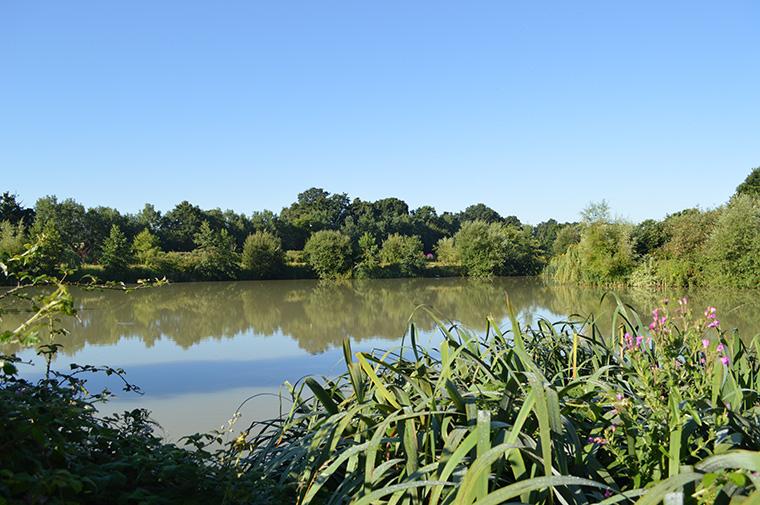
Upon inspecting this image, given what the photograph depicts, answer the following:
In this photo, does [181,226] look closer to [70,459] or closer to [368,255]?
[368,255]

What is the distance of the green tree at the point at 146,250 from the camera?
22422 millimetres

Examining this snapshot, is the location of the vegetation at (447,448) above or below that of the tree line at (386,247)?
below

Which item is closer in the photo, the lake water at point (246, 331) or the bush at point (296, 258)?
the lake water at point (246, 331)

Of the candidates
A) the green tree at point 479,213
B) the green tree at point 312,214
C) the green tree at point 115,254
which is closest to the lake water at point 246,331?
the green tree at point 115,254

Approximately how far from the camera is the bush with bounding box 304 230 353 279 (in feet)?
83.6

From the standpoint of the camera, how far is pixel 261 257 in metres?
25.1

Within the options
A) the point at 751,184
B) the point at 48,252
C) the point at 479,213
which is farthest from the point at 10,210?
the point at 479,213

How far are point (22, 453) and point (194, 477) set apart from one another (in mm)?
369

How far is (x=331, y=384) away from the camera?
2031 millimetres

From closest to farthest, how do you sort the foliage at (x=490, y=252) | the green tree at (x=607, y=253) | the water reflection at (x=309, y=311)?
the water reflection at (x=309, y=311)
the green tree at (x=607, y=253)
the foliage at (x=490, y=252)

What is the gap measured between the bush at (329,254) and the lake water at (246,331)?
5.97 metres

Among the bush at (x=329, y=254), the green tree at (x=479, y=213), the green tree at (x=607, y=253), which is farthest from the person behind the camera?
the green tree at (x=479, y=213)

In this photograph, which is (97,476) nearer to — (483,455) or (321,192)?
(483,455)

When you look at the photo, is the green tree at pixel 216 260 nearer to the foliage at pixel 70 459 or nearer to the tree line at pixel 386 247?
the tree line at pixel 386 247
